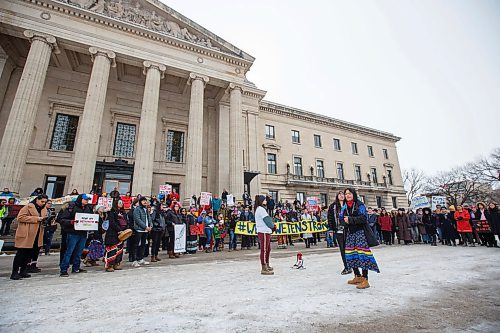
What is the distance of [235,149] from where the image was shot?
18844mm

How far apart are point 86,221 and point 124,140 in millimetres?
16318

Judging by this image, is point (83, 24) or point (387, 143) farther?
point (387, 143)

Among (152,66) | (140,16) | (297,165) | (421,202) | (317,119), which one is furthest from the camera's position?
(317,119)

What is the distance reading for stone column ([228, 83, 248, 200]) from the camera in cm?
1812

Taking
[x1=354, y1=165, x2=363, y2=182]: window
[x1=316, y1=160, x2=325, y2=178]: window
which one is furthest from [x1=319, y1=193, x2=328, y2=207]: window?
[x1=354, y1=165, x2=363, y2=182]: window

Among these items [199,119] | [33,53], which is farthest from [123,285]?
[33,53]

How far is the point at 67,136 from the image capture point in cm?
1823

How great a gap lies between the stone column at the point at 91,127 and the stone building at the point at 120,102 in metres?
0.06

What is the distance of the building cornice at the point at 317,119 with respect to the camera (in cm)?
2827

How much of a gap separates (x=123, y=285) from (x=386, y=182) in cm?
3771

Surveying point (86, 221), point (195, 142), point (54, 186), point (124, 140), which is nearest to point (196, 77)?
point (195, 142)

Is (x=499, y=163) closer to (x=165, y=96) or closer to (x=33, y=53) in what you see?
(x=165, y=96)

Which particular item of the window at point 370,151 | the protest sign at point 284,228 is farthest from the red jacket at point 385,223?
the window at point 370,151

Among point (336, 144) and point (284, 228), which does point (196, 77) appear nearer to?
point (284, 228)
